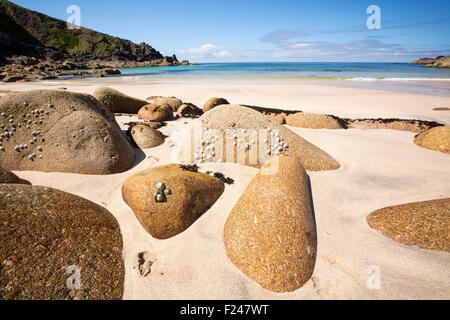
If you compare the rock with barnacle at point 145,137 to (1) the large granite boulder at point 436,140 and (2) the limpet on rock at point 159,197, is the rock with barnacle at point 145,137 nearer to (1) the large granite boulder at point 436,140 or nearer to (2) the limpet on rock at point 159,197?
(2) the limpet on rock at point 159,197

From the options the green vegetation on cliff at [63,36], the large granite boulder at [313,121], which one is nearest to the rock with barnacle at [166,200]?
the large granite boulder at [313,121]

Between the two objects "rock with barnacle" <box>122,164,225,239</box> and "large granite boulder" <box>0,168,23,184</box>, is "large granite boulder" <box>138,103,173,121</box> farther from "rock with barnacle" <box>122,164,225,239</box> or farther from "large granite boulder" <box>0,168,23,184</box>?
"rock with barnacle" <box>122,164,225,239</box>

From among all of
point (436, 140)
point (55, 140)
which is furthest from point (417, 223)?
point (55, 140)

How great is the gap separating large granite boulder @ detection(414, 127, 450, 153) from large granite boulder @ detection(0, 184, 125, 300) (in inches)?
236

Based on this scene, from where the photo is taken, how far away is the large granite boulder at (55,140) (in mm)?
3555

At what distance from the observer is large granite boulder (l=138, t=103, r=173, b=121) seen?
7061mm

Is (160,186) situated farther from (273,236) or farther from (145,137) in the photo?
(145,137)

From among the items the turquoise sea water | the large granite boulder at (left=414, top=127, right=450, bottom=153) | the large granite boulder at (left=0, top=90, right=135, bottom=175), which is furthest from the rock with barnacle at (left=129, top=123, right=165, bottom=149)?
the turquoise sea water

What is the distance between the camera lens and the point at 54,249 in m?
1.79

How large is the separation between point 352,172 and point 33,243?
4.14 m

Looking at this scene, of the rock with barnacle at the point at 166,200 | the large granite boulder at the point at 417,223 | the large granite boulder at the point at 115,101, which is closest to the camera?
the large granite boulder at the point at 417,223

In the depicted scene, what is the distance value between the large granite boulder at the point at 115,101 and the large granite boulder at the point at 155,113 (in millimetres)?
1184
